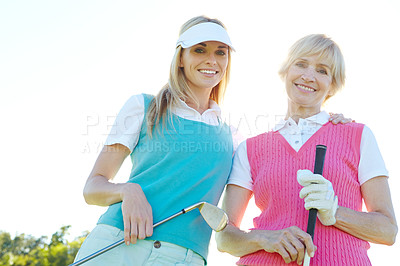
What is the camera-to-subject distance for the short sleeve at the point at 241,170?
422 cm

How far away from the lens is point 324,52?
4301 mm

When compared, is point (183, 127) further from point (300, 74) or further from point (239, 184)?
point (300, 74)

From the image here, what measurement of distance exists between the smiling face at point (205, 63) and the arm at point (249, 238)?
3.43 feet

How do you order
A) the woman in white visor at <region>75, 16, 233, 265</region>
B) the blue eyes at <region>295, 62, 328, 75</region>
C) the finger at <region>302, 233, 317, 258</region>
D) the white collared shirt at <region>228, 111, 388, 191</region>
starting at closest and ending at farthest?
the finger at <region>302, 233, 317, 258</region> < the woman in white visor at <region>75, 16, 233, 265</region> < the white collared shirt at <region>228, 111, 388, 191</region> < the blue eyes at <region>295, 62, 328, 75</region>

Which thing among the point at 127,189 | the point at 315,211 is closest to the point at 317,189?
the point at 315,211

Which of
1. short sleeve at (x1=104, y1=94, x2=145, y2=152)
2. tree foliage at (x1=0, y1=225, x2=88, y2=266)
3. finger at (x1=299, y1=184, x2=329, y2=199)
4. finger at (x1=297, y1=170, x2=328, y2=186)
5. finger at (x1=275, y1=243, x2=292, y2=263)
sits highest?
short sleeve at (x1=104, y1=94, x2=145, y2=152)

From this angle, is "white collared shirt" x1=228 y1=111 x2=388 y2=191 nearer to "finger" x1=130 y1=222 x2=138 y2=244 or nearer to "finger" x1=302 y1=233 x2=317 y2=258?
"finger" x1=302 y1=233 x2=317 y2=258

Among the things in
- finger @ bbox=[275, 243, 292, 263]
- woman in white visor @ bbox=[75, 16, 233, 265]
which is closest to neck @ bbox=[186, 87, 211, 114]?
woman in white visor @ bbox=[75, 16, 233, 265]

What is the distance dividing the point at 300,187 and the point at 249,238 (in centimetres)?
59

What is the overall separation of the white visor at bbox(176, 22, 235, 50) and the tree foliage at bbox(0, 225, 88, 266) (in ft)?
91.3

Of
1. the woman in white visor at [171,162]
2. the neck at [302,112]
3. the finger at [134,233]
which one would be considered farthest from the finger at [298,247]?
the neck at [302,112]

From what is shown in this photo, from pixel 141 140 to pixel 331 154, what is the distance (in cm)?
165

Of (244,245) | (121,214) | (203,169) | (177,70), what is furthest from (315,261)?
(177,70)

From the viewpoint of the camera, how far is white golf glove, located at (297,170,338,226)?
11.2 feet
